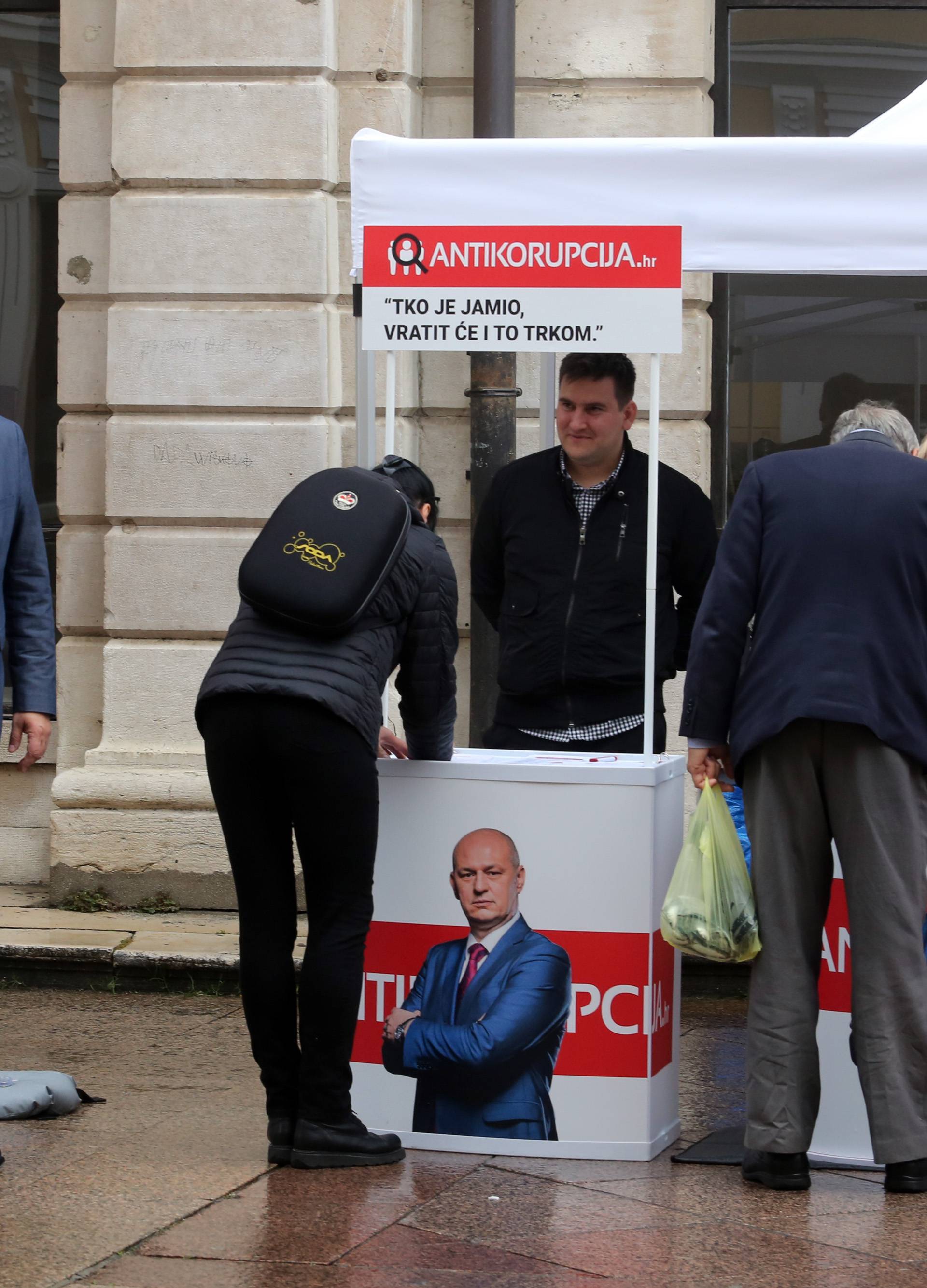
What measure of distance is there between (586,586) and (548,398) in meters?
1.04

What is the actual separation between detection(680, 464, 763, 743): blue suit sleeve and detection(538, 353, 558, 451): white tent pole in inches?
52.5

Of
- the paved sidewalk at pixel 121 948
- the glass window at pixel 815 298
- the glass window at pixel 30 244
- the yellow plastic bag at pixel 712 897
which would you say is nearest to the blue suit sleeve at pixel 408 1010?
the yellow plastic bag at pixel 712 897

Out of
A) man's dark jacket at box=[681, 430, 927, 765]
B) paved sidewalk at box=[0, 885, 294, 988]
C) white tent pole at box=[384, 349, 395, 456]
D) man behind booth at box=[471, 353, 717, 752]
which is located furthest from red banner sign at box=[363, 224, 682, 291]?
paved sidewalk at box=[0, 885, 294, 988]

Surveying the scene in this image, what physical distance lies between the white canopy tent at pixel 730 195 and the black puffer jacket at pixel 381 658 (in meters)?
0.55

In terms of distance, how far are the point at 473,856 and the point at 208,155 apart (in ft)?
12.2

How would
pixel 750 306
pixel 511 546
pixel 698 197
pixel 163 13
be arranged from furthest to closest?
pixel 750 306 < pixel 163 13 < pixel 511 546 < pixel 698 197

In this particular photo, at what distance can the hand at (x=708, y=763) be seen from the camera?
4.15 meters

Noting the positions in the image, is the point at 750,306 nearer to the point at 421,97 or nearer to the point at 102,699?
the point at 421,97

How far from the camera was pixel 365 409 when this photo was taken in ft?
16.9

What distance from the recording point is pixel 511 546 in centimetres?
482

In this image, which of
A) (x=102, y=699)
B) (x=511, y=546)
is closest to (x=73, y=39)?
(x=102, y=699)

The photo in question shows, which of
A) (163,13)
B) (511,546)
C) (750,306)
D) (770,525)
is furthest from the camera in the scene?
(750,306)

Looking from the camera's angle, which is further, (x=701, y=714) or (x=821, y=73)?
(x=821, y=73)

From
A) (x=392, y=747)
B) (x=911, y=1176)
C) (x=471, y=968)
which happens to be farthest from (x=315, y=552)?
(x=911, y=1176)
